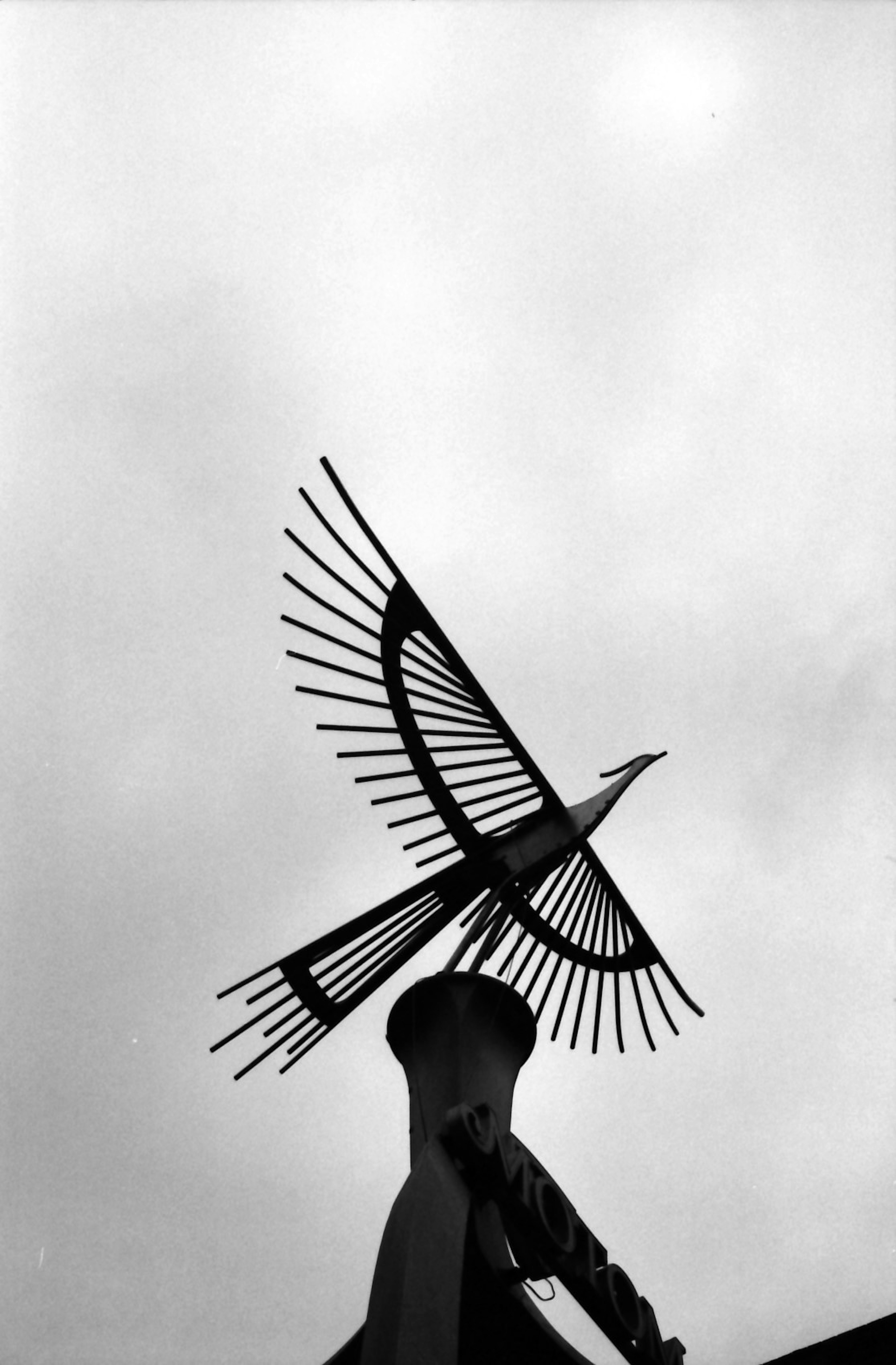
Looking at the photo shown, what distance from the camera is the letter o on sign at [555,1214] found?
7691 millimetres

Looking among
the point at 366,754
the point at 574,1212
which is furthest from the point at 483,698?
the point at 574,1212

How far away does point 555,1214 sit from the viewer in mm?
7840

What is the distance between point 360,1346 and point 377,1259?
455 mm

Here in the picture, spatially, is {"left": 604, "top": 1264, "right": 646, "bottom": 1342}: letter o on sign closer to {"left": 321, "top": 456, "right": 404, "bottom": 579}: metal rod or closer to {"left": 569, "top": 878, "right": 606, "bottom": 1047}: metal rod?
{"left": 569, "top": 878, "right": 606, "bottom": 1047}: metal rod

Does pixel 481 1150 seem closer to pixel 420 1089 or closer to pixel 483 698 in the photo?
pixel 420 1089

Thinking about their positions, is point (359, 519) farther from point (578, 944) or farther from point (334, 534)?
point (578, 944)

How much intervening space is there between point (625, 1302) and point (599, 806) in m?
3.29

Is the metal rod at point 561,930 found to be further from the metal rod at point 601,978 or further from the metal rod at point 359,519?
the metal rod at point 359,519

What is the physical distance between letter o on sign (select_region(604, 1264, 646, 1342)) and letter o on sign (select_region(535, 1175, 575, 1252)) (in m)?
0.40

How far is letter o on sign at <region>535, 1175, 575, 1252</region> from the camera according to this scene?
769 centimetres

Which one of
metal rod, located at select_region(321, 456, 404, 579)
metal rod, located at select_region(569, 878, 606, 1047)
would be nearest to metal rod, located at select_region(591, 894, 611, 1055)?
metal rod, located at select_region(569, 878, 606, 1047)

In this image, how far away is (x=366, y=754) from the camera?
9016 millimetres

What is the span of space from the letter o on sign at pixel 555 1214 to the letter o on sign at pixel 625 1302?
0.40 m

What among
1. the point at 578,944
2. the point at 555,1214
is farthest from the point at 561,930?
the point at 555,1214
